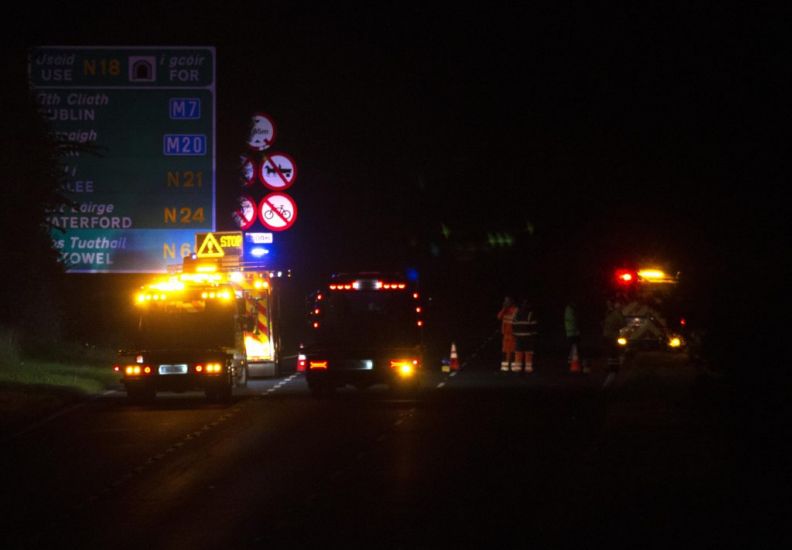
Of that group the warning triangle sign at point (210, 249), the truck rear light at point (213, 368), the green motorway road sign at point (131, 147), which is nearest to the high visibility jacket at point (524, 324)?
the warning triangle sign at point (210, 249)

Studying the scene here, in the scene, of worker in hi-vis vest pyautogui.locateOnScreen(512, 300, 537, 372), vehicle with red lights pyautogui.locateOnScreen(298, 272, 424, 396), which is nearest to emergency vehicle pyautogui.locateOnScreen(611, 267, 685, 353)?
vehicle with red lights pyautogui.locateOnScreen(298, 272, 424, 396)

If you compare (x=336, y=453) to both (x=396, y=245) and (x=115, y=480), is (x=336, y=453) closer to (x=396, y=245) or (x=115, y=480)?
(x=115, y=480)

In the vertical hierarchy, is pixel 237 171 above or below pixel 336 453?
above

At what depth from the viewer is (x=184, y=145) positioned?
32.9 meters

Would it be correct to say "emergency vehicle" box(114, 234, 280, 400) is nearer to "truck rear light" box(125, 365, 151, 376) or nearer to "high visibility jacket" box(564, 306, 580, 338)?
"truck rear light" box(125, 365, 151, 376)

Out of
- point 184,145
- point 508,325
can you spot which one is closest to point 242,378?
point 184,145

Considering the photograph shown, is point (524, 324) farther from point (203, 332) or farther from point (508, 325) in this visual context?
point (203, 332)

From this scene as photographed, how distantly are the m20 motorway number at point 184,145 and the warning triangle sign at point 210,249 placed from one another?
8.36 ft

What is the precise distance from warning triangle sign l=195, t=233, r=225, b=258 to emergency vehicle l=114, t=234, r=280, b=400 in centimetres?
10

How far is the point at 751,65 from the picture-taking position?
13.3 m

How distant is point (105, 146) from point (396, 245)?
5067cm

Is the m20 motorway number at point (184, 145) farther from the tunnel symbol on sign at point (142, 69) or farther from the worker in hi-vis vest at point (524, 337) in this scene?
the worker in hi-vis vest at point (524, 337)

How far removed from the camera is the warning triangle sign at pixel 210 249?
35031mm

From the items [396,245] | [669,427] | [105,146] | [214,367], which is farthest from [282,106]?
[669,427]
